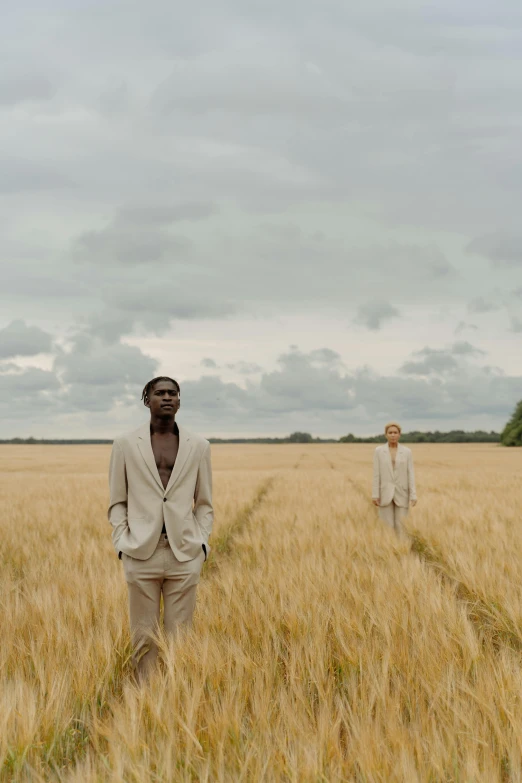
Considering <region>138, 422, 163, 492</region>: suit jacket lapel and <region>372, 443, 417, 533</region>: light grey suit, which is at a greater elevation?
<region>138, 422, 163, 492</region>: suit jacket lapel

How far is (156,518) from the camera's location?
3490 mm

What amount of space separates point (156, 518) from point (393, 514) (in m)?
5.76

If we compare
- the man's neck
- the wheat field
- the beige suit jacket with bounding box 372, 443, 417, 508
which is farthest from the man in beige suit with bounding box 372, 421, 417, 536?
the man's neck

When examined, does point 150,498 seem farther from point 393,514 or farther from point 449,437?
point 449,437

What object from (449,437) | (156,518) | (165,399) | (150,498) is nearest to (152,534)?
(156,518)

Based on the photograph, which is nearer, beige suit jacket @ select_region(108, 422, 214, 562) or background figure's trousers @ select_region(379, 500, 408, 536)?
beige suit jacket @ select_region(108, 422, 214, 562)

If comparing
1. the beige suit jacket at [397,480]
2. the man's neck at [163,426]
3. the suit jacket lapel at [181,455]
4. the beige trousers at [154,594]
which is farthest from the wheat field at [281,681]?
the beige suit jacket at [397,480]

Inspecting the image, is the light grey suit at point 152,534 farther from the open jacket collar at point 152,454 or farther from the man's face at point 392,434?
the man's face at point 392,434

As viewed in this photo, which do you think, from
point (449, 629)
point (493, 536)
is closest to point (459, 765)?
point (449, 629)

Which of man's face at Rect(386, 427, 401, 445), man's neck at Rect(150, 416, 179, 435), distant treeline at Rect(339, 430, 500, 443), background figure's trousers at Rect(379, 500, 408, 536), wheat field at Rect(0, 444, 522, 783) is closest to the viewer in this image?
wheat field at Rect(0, 444, 522, 783)

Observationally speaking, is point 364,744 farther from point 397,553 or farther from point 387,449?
point 387,449

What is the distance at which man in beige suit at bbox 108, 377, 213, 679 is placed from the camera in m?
3.50

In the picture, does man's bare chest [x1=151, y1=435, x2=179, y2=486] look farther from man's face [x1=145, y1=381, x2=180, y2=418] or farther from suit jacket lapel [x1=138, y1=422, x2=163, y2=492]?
man's face [x1=145, y1=381, x2=180, y2=418]

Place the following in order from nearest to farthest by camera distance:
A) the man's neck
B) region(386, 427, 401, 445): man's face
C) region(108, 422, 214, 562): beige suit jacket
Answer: region(108, 422, 214, 562): beige suit jacket, the man's neck, region(386, 427, 401, 445): man's face
